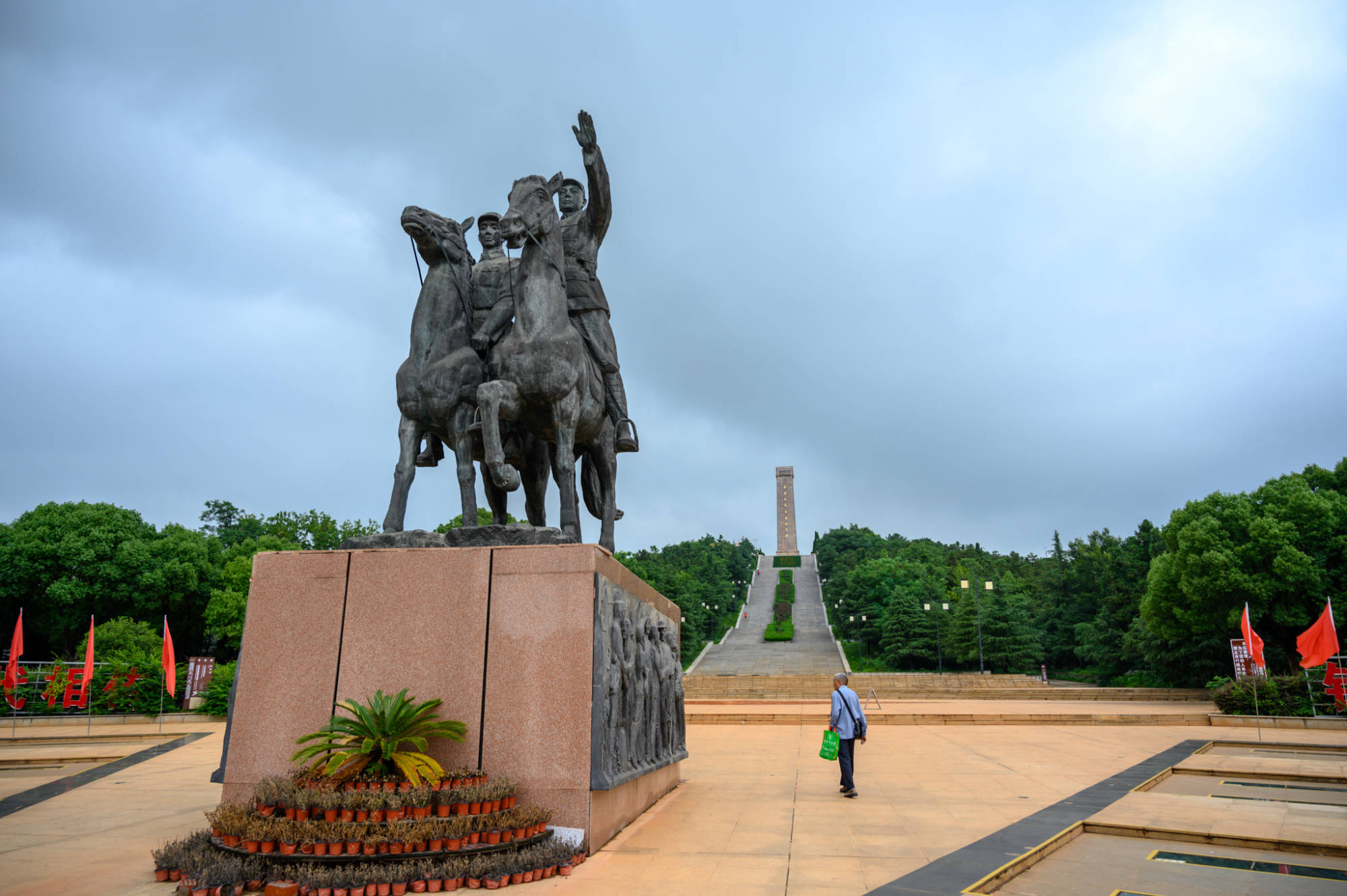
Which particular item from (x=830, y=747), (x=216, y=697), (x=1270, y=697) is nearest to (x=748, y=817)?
(x=830, y=747)

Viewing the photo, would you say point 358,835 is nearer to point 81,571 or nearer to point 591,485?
point 591,485

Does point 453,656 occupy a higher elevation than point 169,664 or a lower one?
higher

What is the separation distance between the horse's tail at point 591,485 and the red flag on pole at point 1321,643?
49.7ft

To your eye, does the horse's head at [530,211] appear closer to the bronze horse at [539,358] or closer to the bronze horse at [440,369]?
the bronze horse at [539,358]

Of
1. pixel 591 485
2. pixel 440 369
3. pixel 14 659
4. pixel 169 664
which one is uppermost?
pixel 440 369

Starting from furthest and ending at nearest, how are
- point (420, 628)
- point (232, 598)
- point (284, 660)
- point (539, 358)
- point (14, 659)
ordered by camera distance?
point (232, 598)
point (14, 659)
point (539, 358)
point (284, 660)
point (420, 628)

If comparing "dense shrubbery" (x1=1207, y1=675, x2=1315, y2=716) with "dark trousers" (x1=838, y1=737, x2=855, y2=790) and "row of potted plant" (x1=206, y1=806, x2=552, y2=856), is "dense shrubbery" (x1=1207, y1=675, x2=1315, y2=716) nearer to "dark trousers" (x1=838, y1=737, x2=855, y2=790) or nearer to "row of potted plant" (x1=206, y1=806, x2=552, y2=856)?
"dark trousers" (x1=838, y1=737, x2=855, y2=790)

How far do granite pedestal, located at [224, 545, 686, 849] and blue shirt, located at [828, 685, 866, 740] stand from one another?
3.13 meters

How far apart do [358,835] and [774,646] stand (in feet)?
165

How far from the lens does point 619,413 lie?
9.08 m

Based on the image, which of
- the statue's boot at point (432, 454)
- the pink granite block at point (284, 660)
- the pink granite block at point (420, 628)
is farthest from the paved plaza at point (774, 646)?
the pink granite block at point (284, 660)

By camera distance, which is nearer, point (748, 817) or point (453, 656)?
point (453, 656)

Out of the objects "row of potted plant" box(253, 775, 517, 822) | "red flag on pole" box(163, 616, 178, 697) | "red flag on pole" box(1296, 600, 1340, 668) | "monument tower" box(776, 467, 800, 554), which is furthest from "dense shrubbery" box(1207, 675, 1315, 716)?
"monument tower" box(776, 467, 800, 554)

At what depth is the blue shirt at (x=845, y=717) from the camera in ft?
29.3
